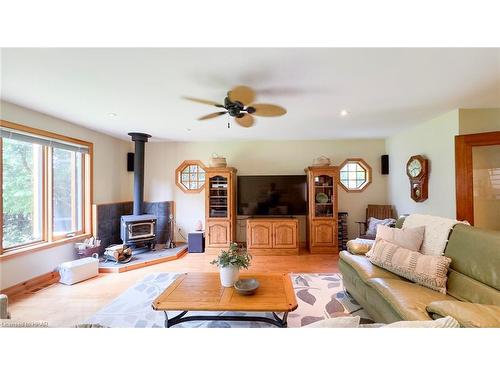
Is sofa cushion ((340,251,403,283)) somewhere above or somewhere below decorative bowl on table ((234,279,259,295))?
above

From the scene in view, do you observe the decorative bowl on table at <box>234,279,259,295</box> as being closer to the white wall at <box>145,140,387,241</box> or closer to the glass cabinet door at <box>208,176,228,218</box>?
the glass cabinet door at <box>208,176,228,218</box>

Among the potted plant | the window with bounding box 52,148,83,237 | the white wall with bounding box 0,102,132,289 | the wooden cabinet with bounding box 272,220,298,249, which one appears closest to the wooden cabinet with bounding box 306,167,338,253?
the wooden cabinet with bounding box 272,220,298,249

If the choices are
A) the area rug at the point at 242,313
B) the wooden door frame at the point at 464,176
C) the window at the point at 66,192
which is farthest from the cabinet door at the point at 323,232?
the window at the point at 66,192

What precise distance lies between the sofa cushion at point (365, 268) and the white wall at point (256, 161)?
2464 millimetres

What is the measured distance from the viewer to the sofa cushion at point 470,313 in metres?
1.02

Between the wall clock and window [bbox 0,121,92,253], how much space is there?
18.8 feet

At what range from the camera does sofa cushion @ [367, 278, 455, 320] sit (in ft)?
4.49

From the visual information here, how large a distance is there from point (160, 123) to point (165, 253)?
7.94 feet

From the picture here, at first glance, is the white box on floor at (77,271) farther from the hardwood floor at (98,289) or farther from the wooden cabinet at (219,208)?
the wooden cabinet at (219,208)

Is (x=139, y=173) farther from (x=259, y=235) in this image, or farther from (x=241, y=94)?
(x=241, y=94)

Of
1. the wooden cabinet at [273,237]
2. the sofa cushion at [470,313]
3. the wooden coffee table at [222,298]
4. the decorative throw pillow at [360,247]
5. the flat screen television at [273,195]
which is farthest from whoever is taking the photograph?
the flat screen television at [273,195]
